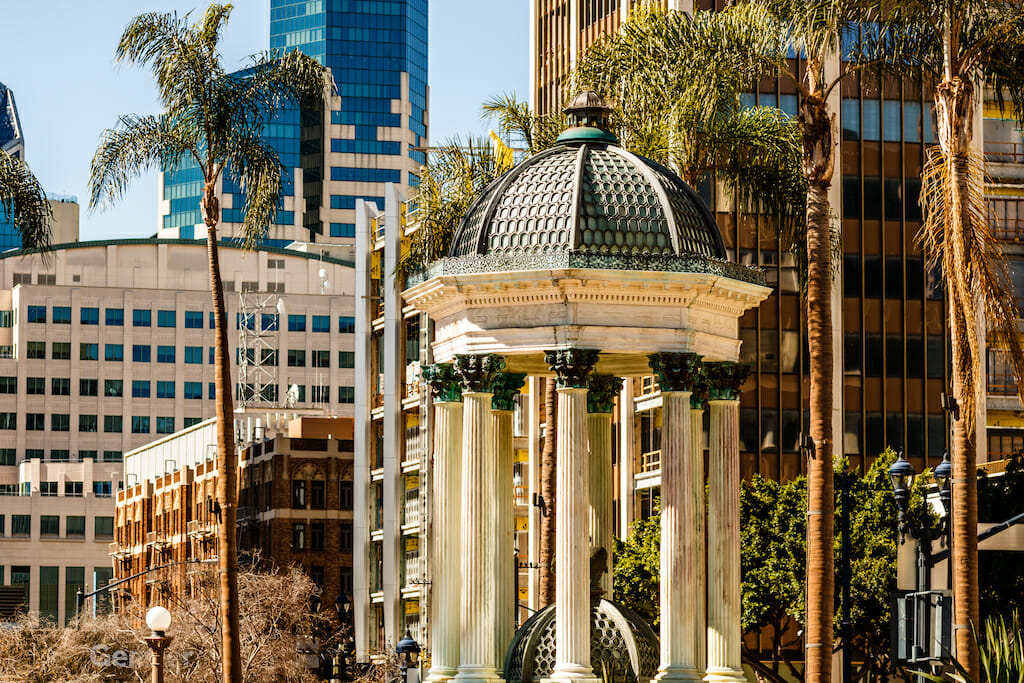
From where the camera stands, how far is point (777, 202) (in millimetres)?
43594

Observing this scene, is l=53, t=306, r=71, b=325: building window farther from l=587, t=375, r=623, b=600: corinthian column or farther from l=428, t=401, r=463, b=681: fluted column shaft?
l=428, t=401, r=463, b=681: fluted column shaft

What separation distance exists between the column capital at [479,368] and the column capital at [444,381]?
0.56 meters

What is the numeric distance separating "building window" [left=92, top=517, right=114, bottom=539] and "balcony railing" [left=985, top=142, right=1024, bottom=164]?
10317cm

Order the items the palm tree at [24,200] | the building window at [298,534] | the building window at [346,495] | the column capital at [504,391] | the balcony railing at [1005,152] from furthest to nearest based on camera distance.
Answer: the building window at [346,495] → the building window at [298,534] → the balcony railing at [1005,152] → the palm tree at [24,200] → the column capital at [504,391]

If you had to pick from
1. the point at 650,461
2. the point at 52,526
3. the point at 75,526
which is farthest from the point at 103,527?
the point at 650,461

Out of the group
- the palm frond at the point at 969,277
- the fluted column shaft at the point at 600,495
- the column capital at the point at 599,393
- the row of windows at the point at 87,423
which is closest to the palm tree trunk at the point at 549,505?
the column capital at the point at 599,393

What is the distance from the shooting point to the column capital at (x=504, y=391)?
31.7 meters

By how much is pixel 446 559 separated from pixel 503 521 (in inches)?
44.7

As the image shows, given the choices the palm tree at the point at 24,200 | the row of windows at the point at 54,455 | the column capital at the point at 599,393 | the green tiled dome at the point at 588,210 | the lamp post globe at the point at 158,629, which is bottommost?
the lamp post globe at the point at 158,629

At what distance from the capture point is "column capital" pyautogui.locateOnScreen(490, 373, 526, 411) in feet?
104

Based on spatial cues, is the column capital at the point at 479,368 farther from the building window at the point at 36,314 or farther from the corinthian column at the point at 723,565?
the building window at the point at 36,314

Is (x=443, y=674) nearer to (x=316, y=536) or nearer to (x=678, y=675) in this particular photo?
(x=678, y=675)

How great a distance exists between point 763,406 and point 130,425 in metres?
106

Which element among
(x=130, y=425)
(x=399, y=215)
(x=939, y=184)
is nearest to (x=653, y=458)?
(x=399, y=215)
